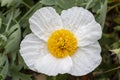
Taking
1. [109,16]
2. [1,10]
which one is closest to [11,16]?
[1,10]

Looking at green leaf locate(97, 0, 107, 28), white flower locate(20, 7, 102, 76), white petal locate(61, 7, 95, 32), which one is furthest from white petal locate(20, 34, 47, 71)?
green leaf locate(97, 0, 107, 28)

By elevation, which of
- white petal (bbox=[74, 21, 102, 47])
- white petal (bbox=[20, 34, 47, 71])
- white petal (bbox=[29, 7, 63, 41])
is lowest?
white petal (bbox=[20, 34, 47, 71])

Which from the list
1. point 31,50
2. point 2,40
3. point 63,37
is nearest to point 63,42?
point 63,37

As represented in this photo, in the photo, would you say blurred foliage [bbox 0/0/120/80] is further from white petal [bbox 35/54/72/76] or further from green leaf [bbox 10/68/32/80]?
white petal [bbox 35/54/72/76]

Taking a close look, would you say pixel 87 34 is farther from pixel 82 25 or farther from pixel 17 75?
pixel 17 75

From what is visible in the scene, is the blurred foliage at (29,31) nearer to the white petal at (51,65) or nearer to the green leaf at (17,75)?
the green leaf at (17,75)

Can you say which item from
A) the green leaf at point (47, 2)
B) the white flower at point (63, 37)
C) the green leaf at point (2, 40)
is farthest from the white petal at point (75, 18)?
the green leaf at point (2, 40)

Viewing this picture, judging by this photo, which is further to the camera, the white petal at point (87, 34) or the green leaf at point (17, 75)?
the green leaf at point (17, 75)

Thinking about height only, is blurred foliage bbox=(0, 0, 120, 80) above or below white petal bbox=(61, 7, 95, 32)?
below
